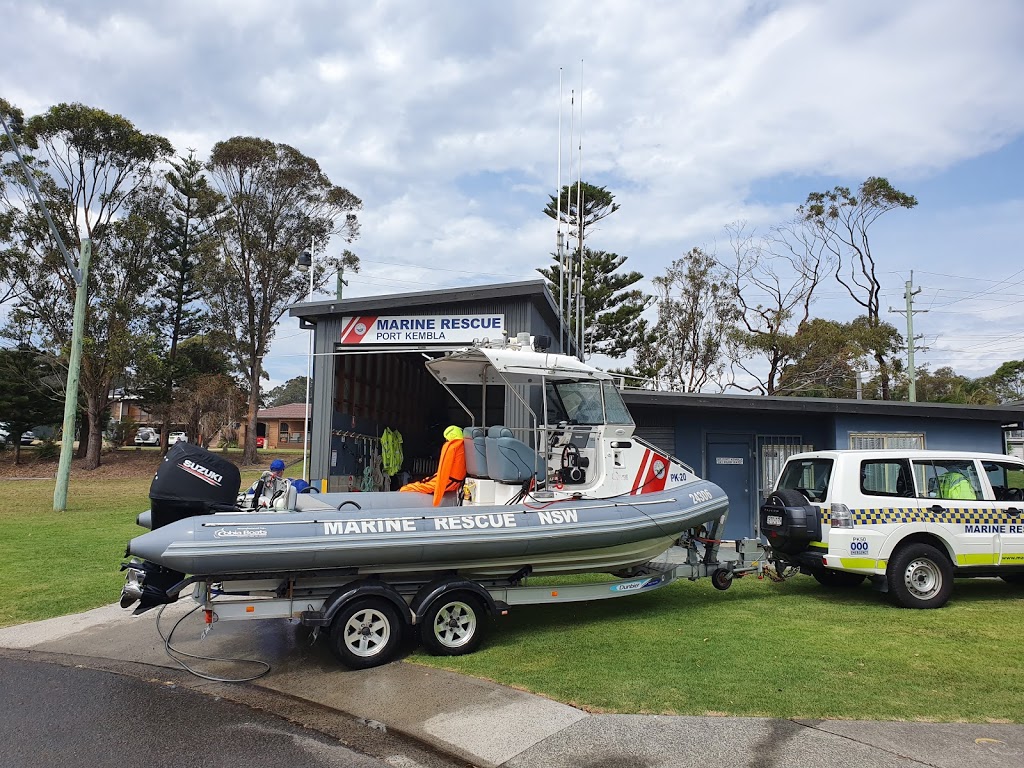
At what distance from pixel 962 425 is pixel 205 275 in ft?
107

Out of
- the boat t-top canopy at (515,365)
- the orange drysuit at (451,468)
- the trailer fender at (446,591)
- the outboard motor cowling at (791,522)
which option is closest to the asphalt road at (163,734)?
the trailer fender at (446,591)

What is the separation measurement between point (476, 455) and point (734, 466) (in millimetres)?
7919

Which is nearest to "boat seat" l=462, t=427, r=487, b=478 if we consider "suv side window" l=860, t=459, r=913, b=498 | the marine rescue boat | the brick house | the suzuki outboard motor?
the marine rescue boat

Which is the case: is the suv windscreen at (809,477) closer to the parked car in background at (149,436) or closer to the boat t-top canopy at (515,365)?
the boat t-top canopy at (515,365)

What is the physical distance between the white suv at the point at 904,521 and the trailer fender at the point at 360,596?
4303mm

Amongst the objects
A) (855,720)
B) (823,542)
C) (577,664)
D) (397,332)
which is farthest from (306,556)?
(397,332)

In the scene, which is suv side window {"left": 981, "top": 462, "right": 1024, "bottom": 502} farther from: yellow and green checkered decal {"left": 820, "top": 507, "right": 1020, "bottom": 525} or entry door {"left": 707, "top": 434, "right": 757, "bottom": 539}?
entry door {"left": 707, "top": 434, "right": 757, "bottom": 539}

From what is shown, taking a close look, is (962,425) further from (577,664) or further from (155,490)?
(155,490)

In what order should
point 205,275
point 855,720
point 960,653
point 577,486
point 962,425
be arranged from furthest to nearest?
1. point 205,275
2. point 962,425
3. point 577,486
4. point 960,653
5. point 855,720

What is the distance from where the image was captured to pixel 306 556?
19.4ft

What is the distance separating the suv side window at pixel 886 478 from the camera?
809 cm

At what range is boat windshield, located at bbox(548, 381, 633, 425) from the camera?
7.83 m

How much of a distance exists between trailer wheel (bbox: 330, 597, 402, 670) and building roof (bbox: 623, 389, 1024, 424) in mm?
7558

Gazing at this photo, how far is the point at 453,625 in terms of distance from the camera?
21.5 ft
